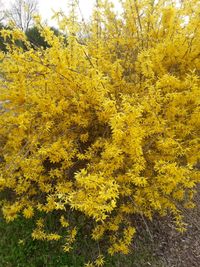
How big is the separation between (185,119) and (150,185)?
0.77 metres

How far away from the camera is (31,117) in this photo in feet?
10.3

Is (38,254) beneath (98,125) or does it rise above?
beneath

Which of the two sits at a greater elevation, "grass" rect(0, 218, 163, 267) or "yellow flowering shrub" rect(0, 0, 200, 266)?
"yellow flowering shrub" rect(0, 0, 200, 266)

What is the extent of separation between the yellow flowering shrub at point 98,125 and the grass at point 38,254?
0.24 m

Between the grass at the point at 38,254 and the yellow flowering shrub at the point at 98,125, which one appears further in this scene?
the grass at the point at 38,254

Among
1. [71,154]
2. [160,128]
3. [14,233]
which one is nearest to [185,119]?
[160,128]

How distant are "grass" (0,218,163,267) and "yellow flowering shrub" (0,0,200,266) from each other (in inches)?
9.5

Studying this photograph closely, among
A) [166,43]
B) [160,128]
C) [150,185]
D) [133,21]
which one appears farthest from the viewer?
[133,21]

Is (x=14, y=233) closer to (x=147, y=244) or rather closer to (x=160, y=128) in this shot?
(x=147, y=244)

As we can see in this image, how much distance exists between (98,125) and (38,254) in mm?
1533

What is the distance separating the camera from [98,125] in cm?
331

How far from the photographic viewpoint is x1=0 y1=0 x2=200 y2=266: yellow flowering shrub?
9.07ft

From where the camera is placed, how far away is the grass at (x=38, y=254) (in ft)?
10.8

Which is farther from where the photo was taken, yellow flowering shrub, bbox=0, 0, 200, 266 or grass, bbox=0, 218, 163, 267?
grass, bbox=0, 218, 163, 267
